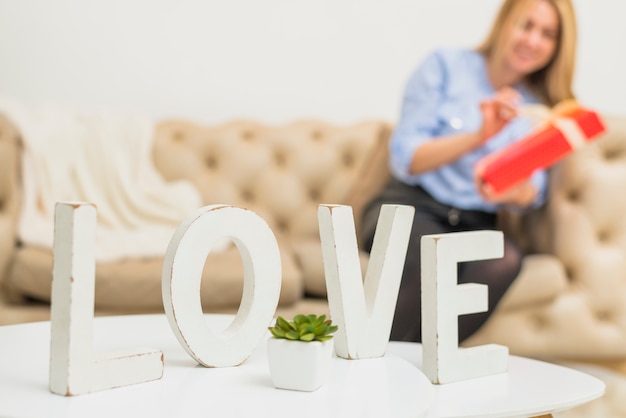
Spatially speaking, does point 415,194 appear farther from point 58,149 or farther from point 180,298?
point 180,298

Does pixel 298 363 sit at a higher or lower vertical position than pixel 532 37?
lower

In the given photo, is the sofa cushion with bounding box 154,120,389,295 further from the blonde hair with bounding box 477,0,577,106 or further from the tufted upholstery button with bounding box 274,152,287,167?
the blonde hair with bounding box 477,0,577,106

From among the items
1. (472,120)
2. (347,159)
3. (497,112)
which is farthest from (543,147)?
(347,159)

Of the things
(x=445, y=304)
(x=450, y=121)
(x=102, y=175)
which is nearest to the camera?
(x=445, y=304)

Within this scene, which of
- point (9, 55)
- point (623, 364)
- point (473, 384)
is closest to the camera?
point (473, 384)

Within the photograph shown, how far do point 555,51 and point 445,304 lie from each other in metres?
1.20

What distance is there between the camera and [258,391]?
72cm

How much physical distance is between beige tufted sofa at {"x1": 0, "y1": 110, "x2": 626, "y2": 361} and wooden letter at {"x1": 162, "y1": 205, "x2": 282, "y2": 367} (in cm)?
74

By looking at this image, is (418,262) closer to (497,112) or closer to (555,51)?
(497,112)

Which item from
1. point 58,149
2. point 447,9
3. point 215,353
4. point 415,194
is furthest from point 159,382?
point 447,9

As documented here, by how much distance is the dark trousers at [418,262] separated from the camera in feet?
5.22

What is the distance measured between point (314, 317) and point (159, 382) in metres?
0.16

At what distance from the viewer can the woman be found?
176 centimetres

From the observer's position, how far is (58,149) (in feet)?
6.37
